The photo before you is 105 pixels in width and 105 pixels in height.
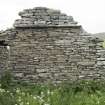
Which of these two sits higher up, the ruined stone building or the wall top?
the wall top

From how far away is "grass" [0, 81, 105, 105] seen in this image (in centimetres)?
1183

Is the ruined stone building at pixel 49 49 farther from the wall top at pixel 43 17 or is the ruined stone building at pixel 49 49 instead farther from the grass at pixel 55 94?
the grass at pixel 55 94

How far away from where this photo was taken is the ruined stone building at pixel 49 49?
1580cm

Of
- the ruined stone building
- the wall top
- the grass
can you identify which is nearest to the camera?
the grass

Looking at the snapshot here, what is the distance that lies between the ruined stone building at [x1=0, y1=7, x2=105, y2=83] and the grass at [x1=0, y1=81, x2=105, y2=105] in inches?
21.9

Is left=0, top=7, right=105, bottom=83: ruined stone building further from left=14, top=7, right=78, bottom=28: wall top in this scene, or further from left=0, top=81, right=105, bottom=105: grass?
left=0, top=81, right=105, bottom=105: grass

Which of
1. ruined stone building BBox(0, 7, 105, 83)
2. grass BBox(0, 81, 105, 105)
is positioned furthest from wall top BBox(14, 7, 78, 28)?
grass BBox(0, 81, 105, 105)

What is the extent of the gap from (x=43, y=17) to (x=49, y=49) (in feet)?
4.02

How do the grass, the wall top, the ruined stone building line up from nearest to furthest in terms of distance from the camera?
1. the grass
2. the ruined stone building
3. the wall top

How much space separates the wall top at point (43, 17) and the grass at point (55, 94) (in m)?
2.30

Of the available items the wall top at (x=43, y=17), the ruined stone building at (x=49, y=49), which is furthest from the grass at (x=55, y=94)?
the wall top at (x=43, y=17)

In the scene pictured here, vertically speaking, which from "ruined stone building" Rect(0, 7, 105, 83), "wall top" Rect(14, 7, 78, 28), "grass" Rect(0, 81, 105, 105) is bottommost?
"grass" Rect(0, 81, 105, 105)

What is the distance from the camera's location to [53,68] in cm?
1579

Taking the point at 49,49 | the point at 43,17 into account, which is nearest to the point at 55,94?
the point at 49,49
